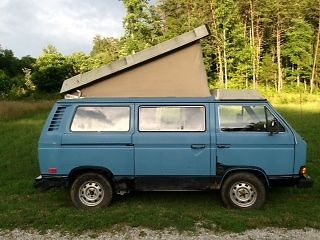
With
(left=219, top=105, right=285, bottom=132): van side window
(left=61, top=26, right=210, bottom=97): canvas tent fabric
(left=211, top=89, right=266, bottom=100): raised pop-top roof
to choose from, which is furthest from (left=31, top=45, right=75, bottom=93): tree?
(left=219, top=105, right=285, bottom=132): van side window

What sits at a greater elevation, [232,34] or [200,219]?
[232,34]

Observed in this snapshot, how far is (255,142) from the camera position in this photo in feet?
23.5

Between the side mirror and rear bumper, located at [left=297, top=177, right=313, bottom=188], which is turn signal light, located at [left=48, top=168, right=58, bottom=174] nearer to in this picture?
→ the side mirror

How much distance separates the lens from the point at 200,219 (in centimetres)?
668

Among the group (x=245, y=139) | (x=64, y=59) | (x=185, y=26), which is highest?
(x=185, y=26)

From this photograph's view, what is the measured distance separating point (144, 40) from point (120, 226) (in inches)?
1571

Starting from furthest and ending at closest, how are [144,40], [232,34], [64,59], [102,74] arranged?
[64,59]
[232,34]
[144,40]
[102,74]

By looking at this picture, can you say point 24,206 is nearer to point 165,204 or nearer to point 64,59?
point 165,204

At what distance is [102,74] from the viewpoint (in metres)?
7.68

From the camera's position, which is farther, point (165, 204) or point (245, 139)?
point (165, 204)

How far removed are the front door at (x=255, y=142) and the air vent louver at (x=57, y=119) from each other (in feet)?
8.93

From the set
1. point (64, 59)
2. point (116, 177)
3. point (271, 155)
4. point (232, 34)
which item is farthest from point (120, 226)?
point (64, 59)

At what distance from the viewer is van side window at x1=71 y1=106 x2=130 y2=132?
24.1ft

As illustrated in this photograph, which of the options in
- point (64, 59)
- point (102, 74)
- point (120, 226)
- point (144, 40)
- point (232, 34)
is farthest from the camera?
point (64, 59)
